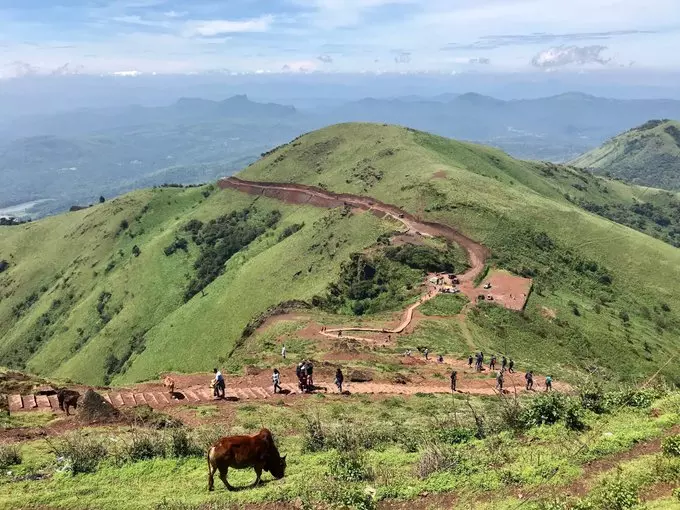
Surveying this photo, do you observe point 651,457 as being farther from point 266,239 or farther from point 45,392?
point 266,239

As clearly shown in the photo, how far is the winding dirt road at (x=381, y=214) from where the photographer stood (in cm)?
5154

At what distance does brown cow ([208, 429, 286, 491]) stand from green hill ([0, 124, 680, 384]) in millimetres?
25399

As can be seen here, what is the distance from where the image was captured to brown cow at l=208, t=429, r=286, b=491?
1178 cm

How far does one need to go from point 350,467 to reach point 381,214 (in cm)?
6783

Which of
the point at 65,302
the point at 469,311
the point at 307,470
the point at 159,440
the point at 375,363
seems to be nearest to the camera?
the point at 307,470

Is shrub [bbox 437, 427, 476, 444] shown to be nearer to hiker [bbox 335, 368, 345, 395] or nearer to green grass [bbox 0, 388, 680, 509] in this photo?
green grass [bbox 0, 388, 680, 509]

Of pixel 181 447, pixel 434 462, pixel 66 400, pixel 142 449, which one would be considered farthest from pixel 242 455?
pixel 66 400

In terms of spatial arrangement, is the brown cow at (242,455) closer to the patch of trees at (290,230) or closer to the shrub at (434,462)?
the shrub at (434,462)

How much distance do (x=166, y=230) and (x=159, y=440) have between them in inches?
4245

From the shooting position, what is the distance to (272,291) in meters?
69.2

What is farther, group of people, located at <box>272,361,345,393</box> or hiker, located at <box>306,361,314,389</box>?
hiker, located at <box>306,361,314,389</box>

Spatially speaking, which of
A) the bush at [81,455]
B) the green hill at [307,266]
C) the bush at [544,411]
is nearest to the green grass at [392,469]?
the bush at [81,455]

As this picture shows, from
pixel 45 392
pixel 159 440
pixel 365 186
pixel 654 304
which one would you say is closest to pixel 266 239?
pixel 365 186

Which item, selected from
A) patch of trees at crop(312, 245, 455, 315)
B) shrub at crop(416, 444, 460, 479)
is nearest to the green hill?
patch of trees at crop(312, 245, 455, 315)
